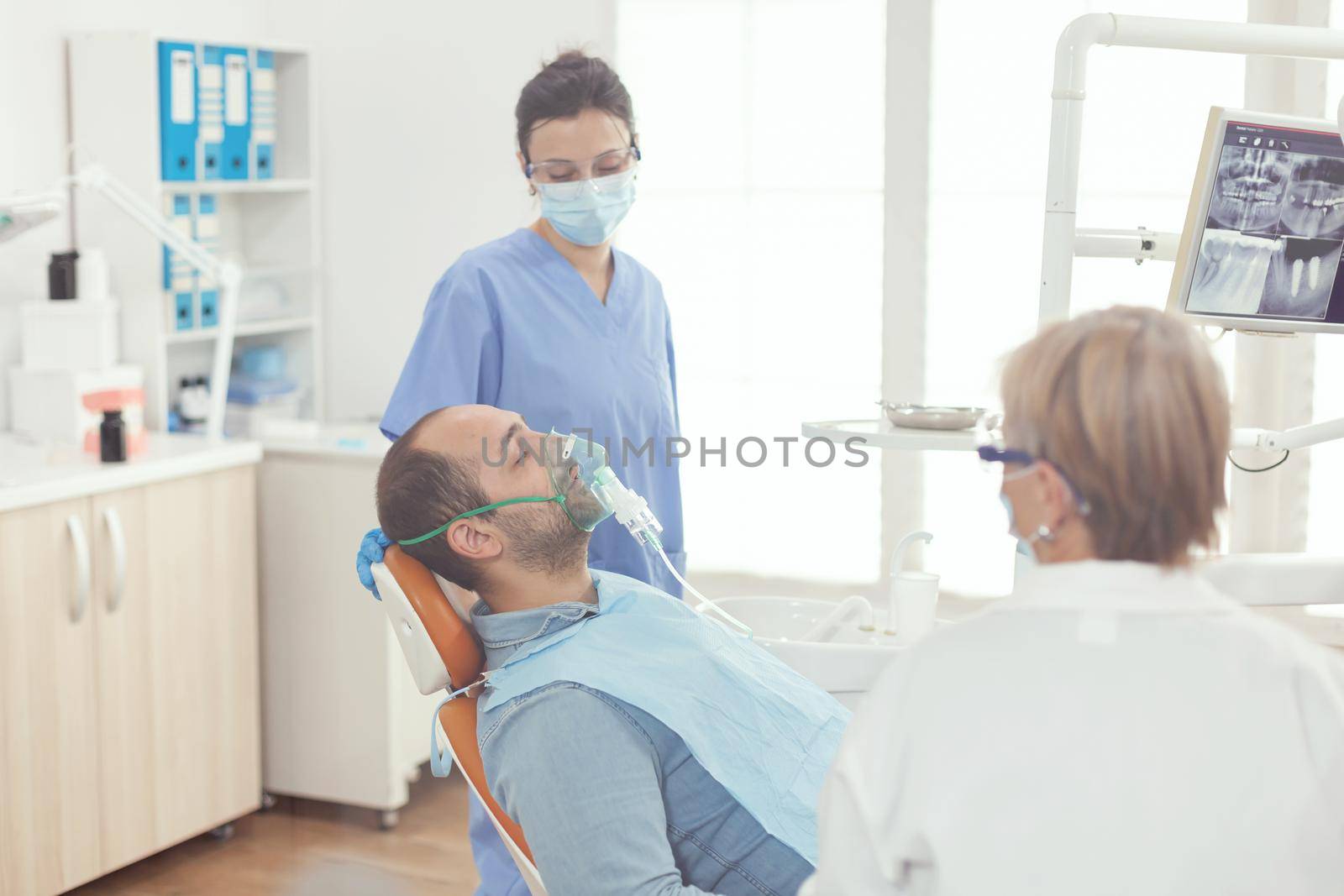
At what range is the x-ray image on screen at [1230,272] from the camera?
62.3 inches

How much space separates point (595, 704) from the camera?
1271 mm

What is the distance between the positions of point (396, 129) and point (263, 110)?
0.33 metres

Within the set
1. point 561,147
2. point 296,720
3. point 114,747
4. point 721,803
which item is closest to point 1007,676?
point 721,803

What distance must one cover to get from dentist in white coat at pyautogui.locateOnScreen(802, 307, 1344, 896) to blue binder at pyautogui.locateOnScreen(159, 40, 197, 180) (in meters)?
2.42

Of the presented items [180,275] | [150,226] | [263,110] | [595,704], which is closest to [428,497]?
[595,704]

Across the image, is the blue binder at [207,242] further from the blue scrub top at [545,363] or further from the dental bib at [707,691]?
the dental bib at [707,691]

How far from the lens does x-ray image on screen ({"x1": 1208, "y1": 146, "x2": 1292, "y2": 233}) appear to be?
155 cm

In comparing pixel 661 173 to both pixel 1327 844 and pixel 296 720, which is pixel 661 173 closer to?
pixel 296 720

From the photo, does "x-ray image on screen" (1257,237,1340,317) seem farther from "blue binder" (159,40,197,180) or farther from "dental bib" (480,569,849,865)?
"blue binder" (159,40,197,180)

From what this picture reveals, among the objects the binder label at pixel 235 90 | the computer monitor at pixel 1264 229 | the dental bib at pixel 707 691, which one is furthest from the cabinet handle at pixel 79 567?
the computer monitor at pixel 1264 229

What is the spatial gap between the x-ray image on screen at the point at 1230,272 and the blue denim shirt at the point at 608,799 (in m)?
0.83

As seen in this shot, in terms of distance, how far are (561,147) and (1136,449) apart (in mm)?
1254

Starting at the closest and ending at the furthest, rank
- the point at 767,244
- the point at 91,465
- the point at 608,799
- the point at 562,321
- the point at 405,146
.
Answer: the point at 608,799, the point at 562,321, the point at 91,465, the point at 767,244, the point at 405,146

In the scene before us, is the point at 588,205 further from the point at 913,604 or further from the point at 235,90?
the point at 235,90
